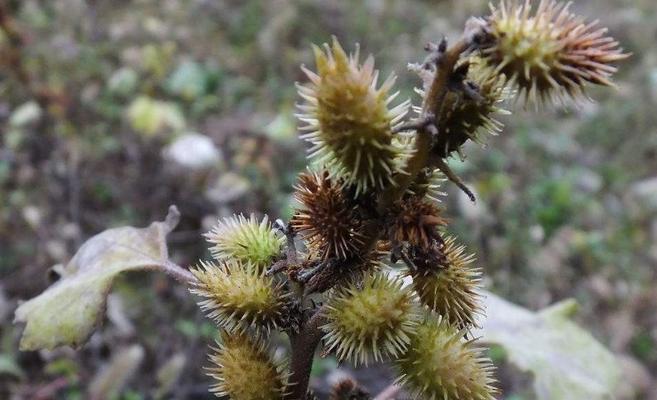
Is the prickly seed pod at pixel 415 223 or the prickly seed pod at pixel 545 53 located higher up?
the prickly seed pod at pixel 545 53

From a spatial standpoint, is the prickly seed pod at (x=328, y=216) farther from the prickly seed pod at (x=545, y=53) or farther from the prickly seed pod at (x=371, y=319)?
the prickly seed pod at (x=545, y=53)

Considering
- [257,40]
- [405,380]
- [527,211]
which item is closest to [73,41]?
[257,40]

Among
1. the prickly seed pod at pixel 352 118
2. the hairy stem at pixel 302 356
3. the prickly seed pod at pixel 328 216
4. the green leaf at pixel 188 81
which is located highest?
the green leaf at pixel 188 81

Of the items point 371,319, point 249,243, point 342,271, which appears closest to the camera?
point 371,319

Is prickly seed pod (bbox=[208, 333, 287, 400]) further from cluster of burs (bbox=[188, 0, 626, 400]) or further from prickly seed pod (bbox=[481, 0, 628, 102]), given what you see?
prickly seed pod (bbox=[481, 0, 628, 102])

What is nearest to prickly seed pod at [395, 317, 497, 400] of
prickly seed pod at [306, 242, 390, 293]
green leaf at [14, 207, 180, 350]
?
prickly seed pod at [306, 242, 390, 293]

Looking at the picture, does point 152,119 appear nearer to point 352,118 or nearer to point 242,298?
point 242,298

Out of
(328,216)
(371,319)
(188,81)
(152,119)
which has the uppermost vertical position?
(188,81)

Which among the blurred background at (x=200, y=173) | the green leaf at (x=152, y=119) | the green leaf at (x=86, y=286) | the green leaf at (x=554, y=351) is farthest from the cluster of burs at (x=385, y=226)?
the green leaf at (x=152, y=119)

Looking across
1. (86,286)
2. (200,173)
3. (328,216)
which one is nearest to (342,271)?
(328,216)
